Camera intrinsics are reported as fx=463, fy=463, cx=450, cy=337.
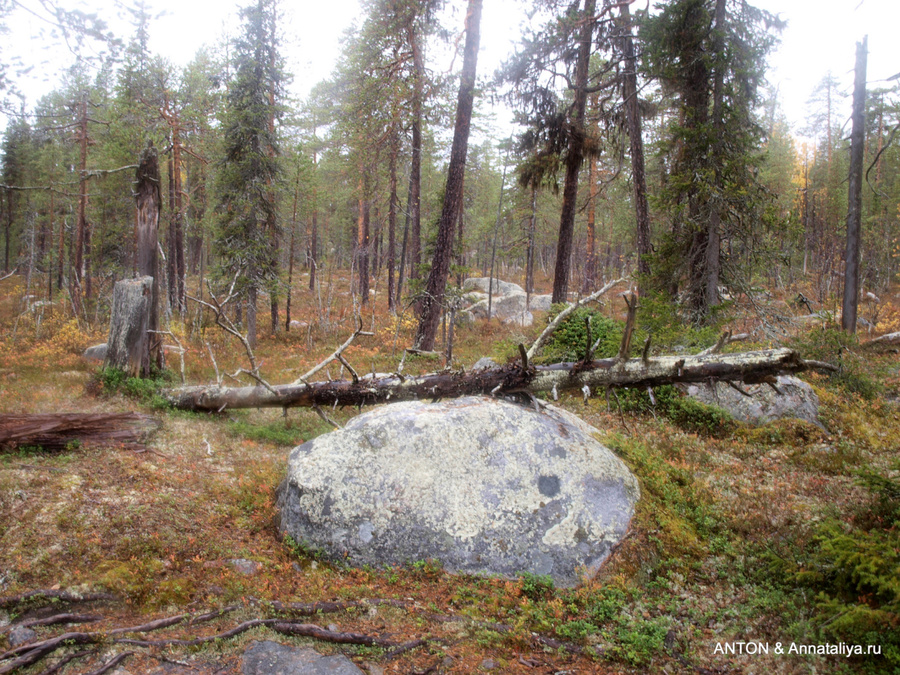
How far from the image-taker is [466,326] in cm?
2278

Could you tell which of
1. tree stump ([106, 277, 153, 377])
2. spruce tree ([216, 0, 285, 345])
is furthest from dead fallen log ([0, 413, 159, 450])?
spruce tree ([216, 0, 285, 345])

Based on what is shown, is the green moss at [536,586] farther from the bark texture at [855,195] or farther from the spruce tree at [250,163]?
the bark texture at [855,195]

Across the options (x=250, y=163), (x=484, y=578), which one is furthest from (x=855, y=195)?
(x=250, y=163)

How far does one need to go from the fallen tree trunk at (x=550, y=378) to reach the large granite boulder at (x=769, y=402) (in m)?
3.64

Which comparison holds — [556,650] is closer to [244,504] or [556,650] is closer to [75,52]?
[244,504]

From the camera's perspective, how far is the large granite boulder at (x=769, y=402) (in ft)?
30.1

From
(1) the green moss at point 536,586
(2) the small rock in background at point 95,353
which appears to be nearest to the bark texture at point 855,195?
(1) the green moss at point 536,586

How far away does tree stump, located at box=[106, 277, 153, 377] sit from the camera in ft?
32.9

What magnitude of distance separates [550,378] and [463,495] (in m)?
2.22

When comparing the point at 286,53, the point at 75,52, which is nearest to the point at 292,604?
the point at 75,52

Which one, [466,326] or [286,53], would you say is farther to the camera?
[466,326]

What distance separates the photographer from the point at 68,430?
22.2 feet

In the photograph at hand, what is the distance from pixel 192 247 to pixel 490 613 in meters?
46.7

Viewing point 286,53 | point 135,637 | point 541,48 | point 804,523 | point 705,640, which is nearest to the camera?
point 135,637
